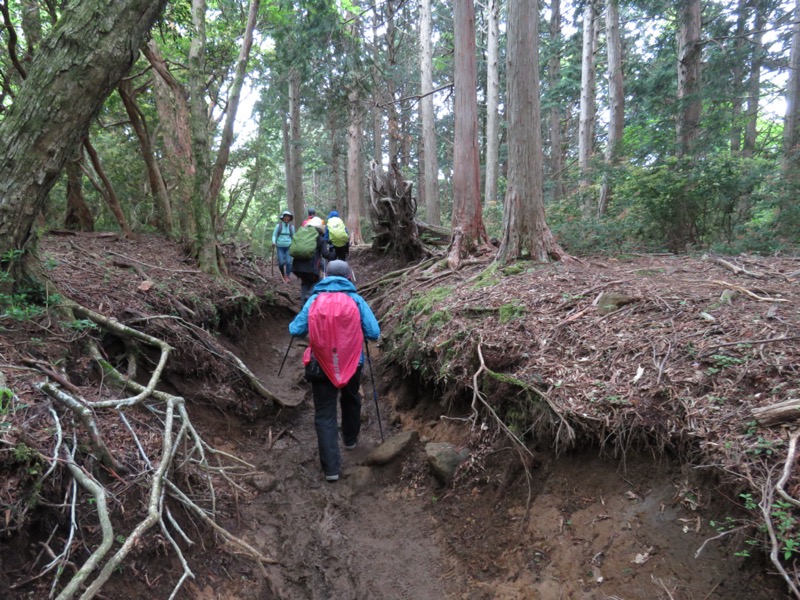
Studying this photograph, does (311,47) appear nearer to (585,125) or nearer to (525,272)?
(585,125)

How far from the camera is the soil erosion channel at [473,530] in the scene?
8.73ft

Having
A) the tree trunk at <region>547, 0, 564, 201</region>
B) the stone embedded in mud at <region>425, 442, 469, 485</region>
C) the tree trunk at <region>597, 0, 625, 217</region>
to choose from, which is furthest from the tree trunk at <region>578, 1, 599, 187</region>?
the stone embedded in mud at <region>425, 442, 469, 485</region>

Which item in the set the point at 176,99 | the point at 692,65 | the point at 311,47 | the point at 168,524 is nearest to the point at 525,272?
the point at 168,524

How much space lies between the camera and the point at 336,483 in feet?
15.6

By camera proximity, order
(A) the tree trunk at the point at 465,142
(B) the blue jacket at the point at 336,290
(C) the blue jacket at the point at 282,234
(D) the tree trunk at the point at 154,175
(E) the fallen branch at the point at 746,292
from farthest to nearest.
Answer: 1. (C) the blue jacket at the point at 282,234
2. (D) the tree trunk at the point at 154,175
3. (A) the tree trunk at the point at 465,142
4. (B) the blue jacket at the point at 336,290
5. (E) the fallen branch at the point at 746,292

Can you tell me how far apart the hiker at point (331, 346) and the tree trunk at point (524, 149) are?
326 cm

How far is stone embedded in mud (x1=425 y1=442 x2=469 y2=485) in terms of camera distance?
4.25 metres

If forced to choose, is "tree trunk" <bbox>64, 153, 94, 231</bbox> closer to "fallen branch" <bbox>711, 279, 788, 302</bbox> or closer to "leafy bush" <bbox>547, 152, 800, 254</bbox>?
"leafy bush" <bbox>547, 152, 800, 254</bbox>

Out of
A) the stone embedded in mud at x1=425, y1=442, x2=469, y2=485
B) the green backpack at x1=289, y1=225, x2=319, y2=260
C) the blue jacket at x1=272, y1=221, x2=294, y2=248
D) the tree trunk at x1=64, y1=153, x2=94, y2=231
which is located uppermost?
the tree trunk at x1=64, y1=153, x2=94, y2=231

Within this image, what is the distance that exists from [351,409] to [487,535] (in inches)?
90.4

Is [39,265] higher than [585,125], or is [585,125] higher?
[585,125]

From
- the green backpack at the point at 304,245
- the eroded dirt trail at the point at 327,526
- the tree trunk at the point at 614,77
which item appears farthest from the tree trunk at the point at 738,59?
the eroded dirt trail at the point at 327,526

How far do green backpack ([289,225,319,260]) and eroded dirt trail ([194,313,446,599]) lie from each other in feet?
13.0

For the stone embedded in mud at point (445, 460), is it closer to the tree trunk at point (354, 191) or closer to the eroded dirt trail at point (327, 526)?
the eroded dirt trail at point (327, 526)
